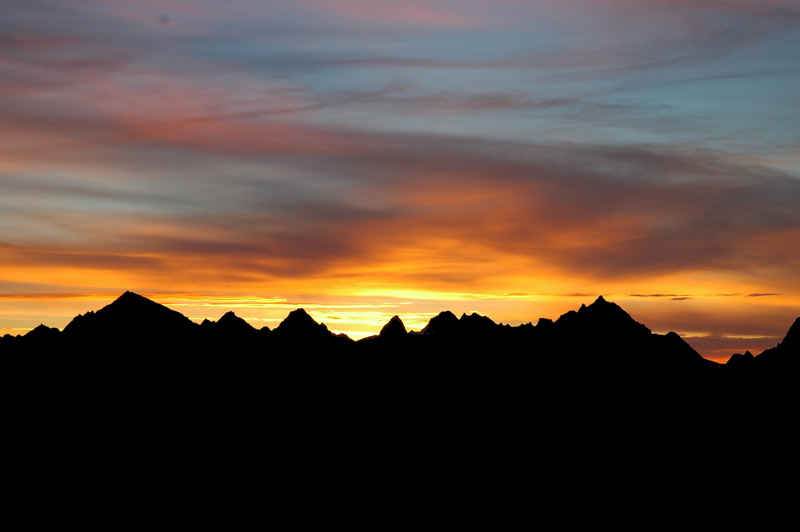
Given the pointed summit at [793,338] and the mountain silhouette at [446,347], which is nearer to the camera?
the mountain silhouette at [446,347]

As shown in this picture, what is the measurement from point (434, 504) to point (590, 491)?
29305mm

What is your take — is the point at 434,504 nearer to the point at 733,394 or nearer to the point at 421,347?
the point at 421,347

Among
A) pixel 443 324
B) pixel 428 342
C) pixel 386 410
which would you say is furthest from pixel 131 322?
pixel 443 324

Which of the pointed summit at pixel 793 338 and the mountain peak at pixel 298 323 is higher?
the mountain peak at pixel 298 323

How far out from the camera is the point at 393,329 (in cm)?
18412

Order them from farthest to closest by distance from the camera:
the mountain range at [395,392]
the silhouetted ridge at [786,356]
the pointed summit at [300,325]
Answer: the pointed summit at [300,325] < the silhouetted ridge at [786,356] < the mountain range at [395,392]

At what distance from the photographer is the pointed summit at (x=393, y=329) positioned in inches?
6890

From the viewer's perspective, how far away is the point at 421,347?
16850 centimetres

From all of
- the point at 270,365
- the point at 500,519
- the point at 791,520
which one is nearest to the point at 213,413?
the point at 270,365

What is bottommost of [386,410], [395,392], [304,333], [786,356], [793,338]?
[386,410]

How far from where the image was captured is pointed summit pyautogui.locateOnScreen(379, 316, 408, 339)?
175m

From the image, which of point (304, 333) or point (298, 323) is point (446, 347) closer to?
point (304, 333)

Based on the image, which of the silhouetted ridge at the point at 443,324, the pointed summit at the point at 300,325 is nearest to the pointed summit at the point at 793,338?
the silhouetted ridge at the point at 443,324

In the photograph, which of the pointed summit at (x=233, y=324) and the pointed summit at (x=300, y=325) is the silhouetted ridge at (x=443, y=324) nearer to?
the pointed summit at (x=300, y=325)
